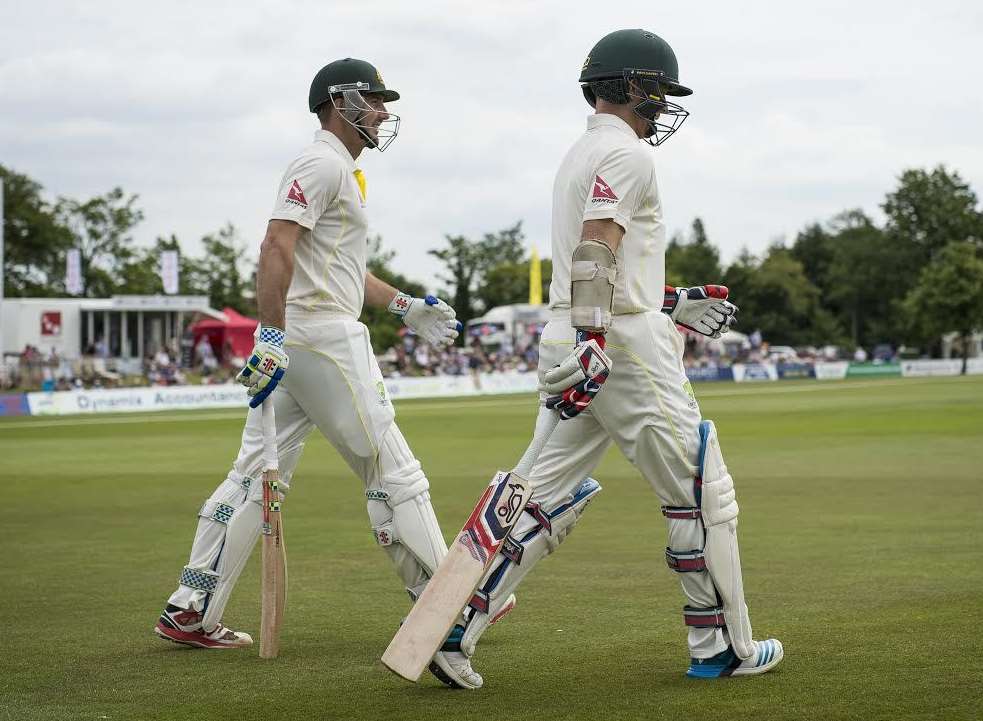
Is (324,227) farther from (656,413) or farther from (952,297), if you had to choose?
(952,297)

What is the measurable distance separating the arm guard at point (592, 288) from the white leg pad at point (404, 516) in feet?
3.70

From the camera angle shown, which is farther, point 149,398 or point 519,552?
point 149,398

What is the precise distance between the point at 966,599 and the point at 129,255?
78104 millimetres

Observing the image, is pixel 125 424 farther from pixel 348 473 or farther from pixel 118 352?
pixel 118 352

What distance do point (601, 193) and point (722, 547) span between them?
4.66 feet

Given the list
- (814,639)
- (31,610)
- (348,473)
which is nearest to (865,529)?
(814,639)

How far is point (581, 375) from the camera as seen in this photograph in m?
4.72

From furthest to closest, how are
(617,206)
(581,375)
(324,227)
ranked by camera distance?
(324,227) → (617,206) → (581,375)

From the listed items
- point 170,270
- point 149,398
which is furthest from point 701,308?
point 170,270

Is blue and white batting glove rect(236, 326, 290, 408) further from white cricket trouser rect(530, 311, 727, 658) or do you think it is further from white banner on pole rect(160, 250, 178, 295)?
white banner on pole rect(160, 250, 178, 295)

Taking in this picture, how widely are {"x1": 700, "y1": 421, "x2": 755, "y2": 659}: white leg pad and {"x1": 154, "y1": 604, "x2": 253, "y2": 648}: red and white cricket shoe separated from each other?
7.31ft

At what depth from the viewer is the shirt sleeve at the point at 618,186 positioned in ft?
16.0

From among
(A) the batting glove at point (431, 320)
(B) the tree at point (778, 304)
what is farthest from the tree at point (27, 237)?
(A) the batting glove at point (431, 320)

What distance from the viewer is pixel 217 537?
5.97 m
